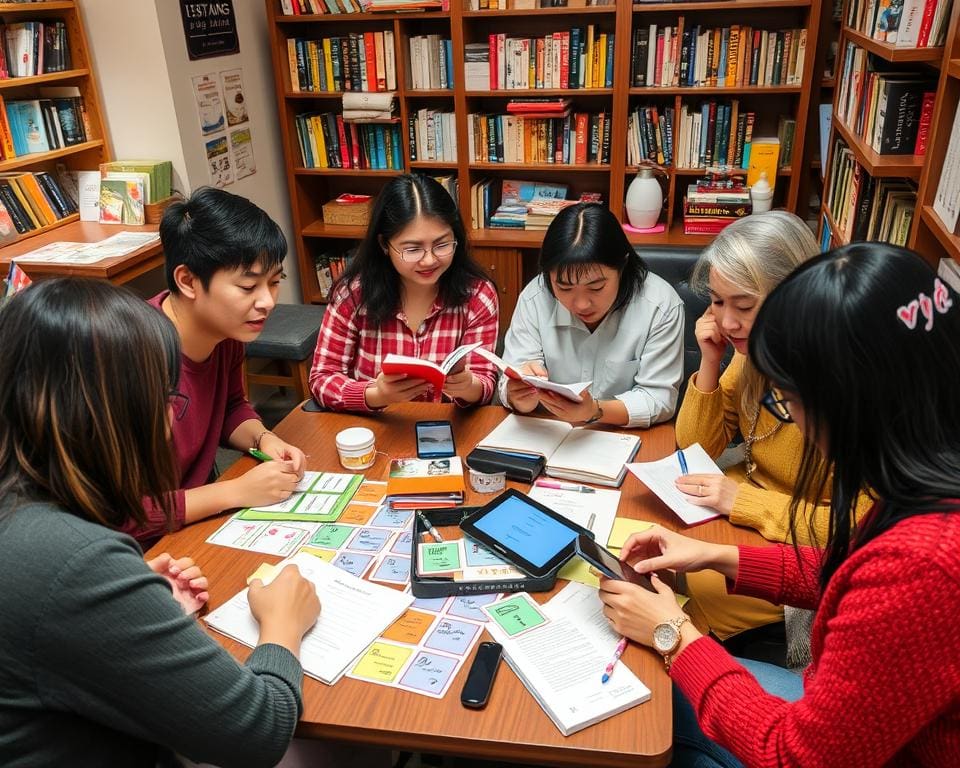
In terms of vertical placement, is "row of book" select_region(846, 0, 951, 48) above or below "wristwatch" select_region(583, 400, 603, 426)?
above

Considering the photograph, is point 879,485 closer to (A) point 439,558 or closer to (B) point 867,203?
(A) point 439,558

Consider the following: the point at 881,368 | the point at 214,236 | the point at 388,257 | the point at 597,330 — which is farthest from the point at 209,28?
the point at 881,368

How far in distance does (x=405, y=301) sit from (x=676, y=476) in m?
0.94

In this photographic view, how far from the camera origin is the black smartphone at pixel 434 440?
A: 64.0 inches

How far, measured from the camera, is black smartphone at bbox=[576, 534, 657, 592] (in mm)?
1161

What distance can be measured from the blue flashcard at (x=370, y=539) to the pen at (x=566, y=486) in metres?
0.33

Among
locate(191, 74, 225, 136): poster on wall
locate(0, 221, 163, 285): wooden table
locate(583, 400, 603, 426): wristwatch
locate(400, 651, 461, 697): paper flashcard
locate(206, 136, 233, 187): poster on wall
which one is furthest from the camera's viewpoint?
locate(206, 136, 233, 187): poster on wall

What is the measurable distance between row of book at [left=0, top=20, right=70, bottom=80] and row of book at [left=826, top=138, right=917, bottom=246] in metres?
3.06

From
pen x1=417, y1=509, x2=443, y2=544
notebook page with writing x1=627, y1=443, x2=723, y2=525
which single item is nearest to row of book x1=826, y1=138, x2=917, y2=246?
notebook page with writing x1=627, y1=443, x2=723, y2=525

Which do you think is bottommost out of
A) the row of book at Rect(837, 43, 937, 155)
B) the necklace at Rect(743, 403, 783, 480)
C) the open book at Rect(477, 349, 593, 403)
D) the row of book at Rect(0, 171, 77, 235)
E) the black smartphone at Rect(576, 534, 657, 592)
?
the necklace at Rect(743, 403, 783, 480)

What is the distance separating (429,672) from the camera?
1.06 metres

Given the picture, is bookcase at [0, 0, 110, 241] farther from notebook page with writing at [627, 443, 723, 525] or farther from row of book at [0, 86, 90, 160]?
notebook page with writing at [627, 443, 723, 525]

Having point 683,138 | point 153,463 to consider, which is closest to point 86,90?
point 683,138

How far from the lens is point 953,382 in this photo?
2.70 feet
